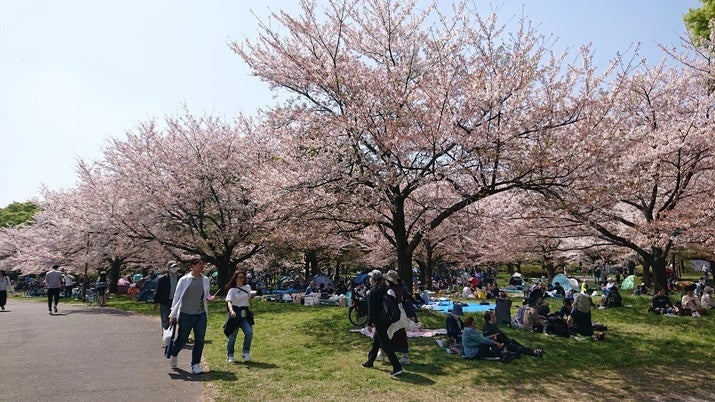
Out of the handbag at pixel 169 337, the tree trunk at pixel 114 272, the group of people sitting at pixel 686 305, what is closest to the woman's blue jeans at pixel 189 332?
the handbag at pixel 169 337

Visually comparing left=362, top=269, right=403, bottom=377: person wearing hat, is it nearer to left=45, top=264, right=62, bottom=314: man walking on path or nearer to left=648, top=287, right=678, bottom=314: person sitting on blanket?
left=648, top=287, right=678, bottom=314: person sitting on blanket

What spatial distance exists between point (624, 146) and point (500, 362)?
6732mm

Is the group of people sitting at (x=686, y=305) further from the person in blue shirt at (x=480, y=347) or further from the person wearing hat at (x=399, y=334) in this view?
the person wearing hat at (x=399, y=334)

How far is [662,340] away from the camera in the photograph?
10.1 metres

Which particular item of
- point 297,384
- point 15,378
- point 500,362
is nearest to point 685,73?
point 500,362

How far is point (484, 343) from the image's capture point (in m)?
8.17

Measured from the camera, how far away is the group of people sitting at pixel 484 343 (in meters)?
8.13

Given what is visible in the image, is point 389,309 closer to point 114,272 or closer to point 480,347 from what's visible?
point 480,347

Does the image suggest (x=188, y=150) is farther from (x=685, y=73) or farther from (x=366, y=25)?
(x=685, y=73)

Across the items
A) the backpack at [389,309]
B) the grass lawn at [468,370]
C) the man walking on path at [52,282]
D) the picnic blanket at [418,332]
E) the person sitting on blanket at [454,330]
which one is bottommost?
the grass lawn at [468,370]

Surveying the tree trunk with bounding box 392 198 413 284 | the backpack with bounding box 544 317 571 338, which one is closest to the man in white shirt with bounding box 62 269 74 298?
the tree trunk with bounding box 392 198 413 284

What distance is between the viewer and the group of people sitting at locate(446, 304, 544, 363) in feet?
26.7

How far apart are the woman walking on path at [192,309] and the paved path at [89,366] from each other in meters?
0.40

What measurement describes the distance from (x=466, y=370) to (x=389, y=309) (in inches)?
61.1
